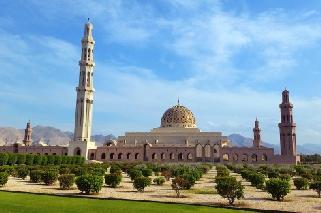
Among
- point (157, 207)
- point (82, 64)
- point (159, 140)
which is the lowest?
point (157, 207)

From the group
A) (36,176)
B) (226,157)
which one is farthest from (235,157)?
(36,176)

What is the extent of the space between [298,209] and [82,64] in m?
53.3

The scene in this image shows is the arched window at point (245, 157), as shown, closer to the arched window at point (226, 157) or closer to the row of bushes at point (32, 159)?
the arched window at point (226, 157)

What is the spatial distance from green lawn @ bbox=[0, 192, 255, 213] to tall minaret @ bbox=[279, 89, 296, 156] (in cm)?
A: 4877

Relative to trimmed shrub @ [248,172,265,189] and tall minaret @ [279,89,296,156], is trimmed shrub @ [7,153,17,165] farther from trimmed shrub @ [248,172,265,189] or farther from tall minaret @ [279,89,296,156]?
tall minaret @ [279,89,296,156]

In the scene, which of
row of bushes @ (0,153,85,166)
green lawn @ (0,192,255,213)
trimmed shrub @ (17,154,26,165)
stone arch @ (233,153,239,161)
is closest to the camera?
green lawn @ (0,192,255,213)

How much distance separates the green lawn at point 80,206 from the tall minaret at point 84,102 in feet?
157

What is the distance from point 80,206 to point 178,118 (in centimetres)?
6061

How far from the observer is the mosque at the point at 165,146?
193 feet

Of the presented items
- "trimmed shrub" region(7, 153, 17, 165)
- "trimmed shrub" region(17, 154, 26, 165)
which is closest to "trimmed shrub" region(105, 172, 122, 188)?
"trimmed shrub" region(7, 153, 17, 165)

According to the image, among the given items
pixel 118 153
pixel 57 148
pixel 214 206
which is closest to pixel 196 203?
pixel 214 206

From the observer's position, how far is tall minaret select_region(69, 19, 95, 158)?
204 ft

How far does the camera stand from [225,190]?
565 inches

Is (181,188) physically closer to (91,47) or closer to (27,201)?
(27,201)
